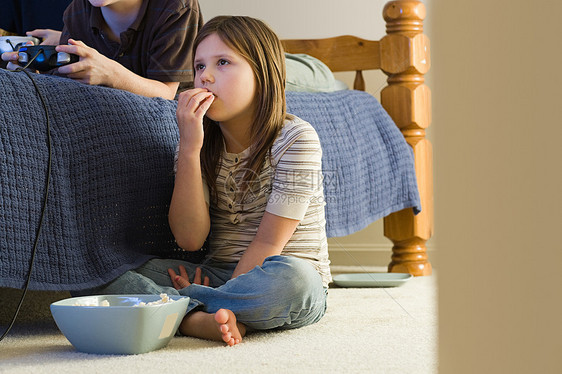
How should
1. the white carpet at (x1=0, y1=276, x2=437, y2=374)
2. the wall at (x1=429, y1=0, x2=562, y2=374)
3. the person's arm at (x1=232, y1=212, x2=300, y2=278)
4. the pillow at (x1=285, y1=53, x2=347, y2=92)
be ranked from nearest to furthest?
the wall at (x1=429, y1=0, x2=562, y2=374)
the white carpet at (x1=0, y1=276, x2=437, y2=374)
the person's arm at (x1=232, y1=212, x2=300, y2=278)
the pillow at (x1=285, y1=53, x2=347, y2=92)

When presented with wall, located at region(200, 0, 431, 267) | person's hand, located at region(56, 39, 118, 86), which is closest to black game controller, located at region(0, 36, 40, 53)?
person's hand, located at region(56, 39, 118, 86)

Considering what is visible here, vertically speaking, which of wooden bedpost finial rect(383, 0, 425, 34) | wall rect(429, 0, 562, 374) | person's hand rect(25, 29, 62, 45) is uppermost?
wooden bedpost finial rect(383, 0, 425, 34)

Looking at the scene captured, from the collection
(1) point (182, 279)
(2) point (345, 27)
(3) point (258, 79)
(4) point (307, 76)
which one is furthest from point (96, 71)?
(2) point (345, 27)

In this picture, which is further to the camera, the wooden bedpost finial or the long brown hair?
the wooden bedpost finial

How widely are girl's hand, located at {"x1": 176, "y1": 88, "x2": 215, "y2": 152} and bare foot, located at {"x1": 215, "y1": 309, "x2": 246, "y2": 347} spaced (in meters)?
0.28

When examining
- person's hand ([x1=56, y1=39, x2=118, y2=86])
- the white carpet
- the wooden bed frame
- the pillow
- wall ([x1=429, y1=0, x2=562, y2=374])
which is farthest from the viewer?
the wooden bed frame

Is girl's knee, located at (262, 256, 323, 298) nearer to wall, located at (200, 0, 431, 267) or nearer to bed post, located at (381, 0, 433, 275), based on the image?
bed post, located at (381, 0, 433, 275)

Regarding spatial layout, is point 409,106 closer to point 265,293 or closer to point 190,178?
point 190,178

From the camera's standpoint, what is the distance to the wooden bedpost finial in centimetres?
173

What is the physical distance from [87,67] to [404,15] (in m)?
0.95

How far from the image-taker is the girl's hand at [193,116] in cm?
99

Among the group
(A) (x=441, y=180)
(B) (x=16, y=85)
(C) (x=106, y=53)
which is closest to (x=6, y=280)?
(B) (x=16, y=85)

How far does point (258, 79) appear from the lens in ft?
3.46

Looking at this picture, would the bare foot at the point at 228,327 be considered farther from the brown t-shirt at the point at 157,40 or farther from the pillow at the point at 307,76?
→ the pillow at the point at 307,76
